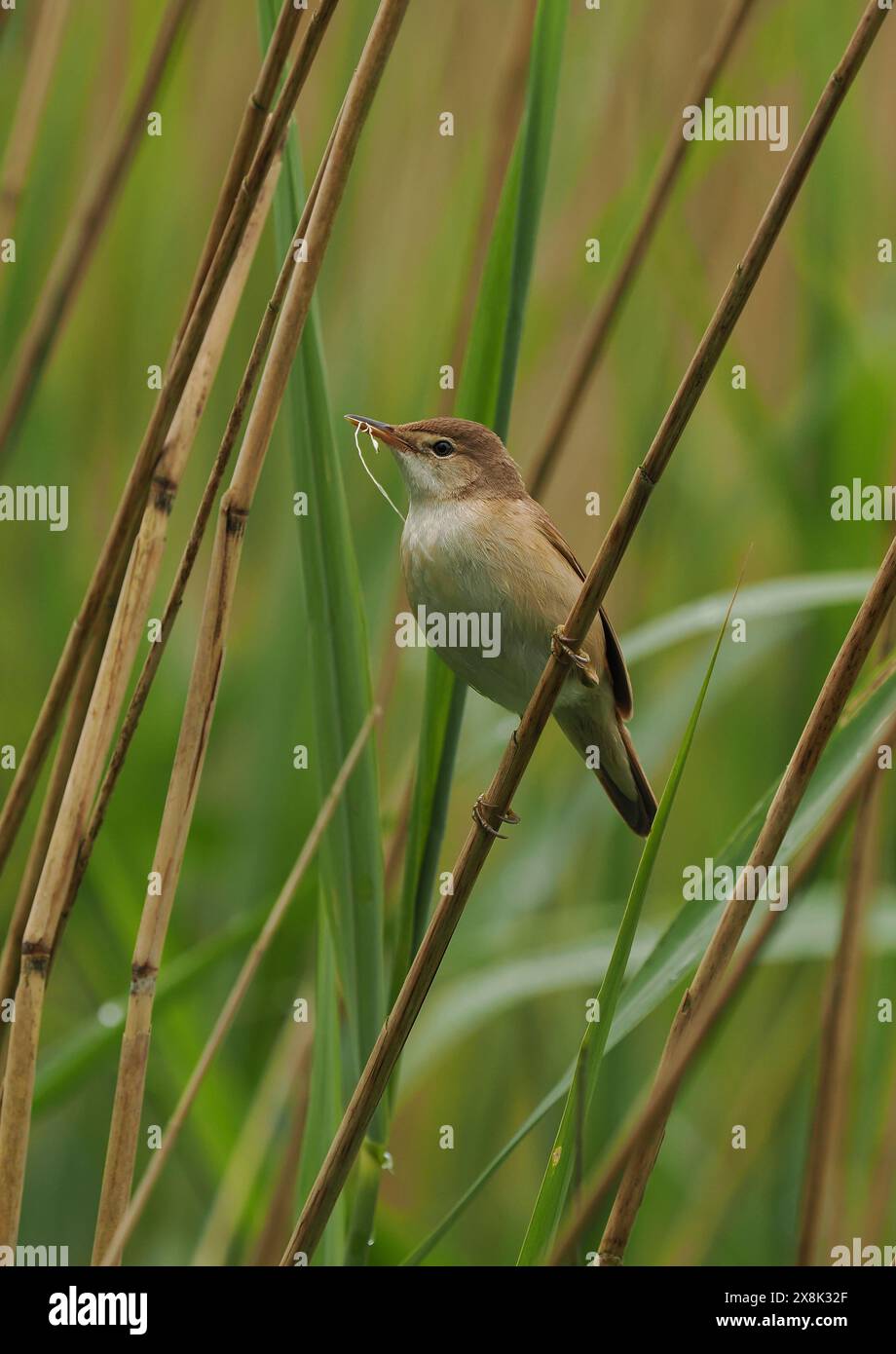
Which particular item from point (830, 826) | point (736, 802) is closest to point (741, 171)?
point (736, 802)

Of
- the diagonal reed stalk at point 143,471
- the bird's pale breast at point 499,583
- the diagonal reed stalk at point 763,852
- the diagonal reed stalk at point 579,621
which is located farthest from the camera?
the bird's pale breast at point 499,583

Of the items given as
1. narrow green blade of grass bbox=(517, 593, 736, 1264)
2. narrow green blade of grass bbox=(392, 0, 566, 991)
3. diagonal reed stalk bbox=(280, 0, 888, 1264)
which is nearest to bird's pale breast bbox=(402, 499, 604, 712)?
narrow green blade of grass bbox=(392, 0, 566, 991)

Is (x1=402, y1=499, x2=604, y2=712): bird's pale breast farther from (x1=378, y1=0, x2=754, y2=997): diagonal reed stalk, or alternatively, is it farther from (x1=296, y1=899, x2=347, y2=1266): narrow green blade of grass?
(x1=296, y1=899, x2=347, y2=1266): narrow green blade of grass

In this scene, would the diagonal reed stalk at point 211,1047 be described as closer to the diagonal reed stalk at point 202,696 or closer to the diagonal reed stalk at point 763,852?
the diagonal reed stalk at point 202,696

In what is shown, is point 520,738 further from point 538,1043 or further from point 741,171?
point 741,171

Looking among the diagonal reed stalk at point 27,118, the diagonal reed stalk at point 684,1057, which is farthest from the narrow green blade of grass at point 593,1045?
the diagonal reed stalk at point 27,118

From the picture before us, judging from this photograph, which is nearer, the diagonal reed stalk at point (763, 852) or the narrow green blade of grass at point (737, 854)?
the diagonal reed stalk at point (763, 852)
